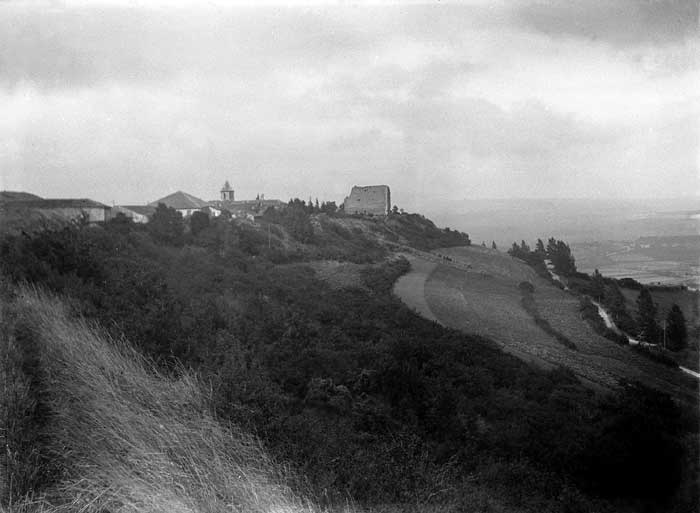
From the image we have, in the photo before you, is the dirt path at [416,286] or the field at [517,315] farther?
the dirt path at [416,286]

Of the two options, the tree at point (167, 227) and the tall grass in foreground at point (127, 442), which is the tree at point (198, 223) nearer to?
the tree at point (167, 227)

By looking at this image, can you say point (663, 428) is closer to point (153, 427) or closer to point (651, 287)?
point (651, 287)

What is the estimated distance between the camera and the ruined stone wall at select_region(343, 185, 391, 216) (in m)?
7.20

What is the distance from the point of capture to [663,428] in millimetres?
3898

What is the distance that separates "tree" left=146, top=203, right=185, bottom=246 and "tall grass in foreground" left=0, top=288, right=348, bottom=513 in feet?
20.3

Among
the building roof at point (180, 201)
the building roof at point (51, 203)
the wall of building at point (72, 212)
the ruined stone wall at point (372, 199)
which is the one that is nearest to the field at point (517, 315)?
the ruined stone wall at point (372, 199)

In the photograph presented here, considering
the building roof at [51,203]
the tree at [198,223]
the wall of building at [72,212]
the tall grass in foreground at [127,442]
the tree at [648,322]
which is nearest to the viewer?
the tall grass in foreground at [127,442]

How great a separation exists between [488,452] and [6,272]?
7304 mm

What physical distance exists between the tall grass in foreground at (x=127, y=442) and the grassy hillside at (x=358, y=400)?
0.10ft

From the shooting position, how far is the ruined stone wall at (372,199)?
7.20 meters

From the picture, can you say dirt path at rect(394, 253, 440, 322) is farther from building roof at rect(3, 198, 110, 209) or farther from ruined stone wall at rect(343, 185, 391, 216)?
building roof at rect(3, 198, 110, 209)

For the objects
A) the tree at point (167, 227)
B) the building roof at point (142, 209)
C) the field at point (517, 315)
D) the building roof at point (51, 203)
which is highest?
the building roof at point (142, 209)

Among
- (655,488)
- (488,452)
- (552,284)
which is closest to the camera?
(655,488)

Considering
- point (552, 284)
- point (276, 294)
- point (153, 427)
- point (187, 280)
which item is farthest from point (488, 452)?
point (187, 280)
